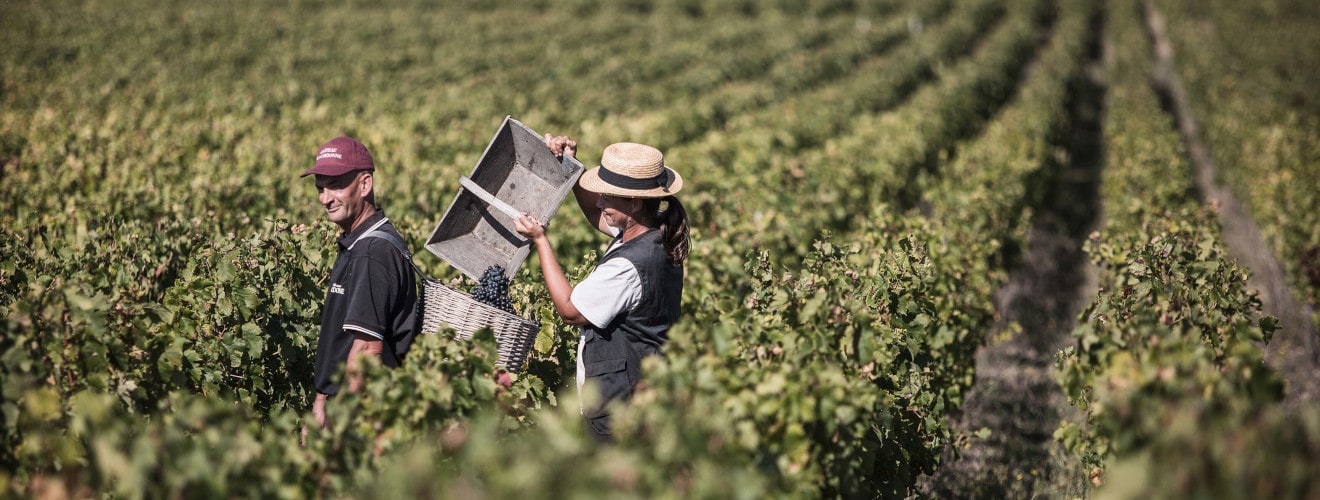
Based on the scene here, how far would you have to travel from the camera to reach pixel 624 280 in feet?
10.2

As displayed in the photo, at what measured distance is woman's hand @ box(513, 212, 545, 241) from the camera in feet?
10.5

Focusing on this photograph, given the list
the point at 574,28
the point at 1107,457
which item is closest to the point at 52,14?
the point at 574,28

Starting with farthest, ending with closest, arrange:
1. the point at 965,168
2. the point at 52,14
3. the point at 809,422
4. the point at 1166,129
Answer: the point at 52,14
the point at 1166,129
the point at 965,168
the point at 809,422

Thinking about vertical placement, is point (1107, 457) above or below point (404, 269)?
below

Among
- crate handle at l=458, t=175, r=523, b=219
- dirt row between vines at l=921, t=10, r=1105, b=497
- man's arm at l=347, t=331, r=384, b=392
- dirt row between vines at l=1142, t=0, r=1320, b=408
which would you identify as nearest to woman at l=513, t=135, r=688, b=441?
crate handle at l=458, t=175, r=523, b=219

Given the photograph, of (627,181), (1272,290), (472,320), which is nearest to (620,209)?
(627,181)

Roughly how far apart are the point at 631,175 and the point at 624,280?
16.7 inches

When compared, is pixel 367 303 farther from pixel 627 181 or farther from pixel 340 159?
pixel 627 181

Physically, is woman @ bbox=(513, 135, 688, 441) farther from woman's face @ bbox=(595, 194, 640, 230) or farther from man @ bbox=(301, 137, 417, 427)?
man @ bbox=(301, 137, 417, 427)

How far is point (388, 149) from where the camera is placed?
28.9 ft

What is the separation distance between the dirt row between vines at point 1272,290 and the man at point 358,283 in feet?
11.7

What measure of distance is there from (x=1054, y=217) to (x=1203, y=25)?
105 ft

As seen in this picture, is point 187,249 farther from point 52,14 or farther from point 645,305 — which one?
point 52,14

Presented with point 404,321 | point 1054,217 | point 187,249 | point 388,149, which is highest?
point 404,321
